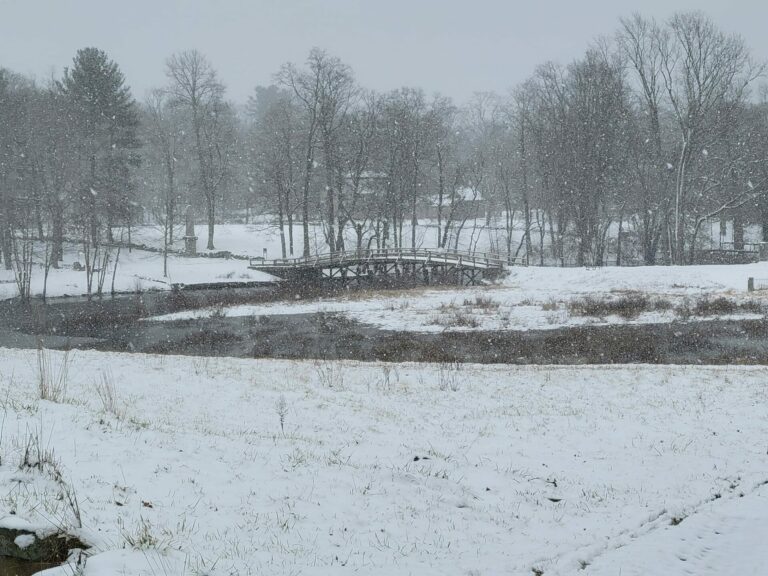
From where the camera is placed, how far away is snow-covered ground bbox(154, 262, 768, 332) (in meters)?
29.5

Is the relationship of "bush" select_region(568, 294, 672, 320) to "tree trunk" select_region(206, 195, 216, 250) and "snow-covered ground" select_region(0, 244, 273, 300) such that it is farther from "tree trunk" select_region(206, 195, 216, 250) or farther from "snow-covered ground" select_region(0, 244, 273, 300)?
"tree trunk" select_region(206, 195, 216, 250)

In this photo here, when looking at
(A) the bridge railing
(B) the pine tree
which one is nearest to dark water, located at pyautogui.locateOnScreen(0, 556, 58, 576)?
(A) the bridge railing

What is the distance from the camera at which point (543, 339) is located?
2539cm

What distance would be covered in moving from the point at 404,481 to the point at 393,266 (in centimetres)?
4265

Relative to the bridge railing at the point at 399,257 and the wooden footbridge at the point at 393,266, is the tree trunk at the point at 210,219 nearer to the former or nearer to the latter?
the wooden footbridge at the point at 393,266

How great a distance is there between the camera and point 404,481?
738cm

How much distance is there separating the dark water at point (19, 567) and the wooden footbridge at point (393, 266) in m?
42.5

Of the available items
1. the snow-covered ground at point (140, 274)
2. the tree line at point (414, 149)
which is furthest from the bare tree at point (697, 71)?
the snow-covered ground at point (140, 274)

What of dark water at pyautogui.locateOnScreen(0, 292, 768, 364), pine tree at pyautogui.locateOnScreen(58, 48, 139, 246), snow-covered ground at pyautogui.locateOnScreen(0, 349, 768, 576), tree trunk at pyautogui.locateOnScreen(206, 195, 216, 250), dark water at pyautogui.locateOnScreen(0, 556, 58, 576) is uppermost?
pine tree at pyautogui.locateOnScreen(58, 48, 139, 246)

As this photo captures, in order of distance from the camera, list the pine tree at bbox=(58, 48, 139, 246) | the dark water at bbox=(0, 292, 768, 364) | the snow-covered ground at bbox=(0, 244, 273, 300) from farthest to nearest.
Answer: the pine tree at bbox=(58, 48, 139, 246)
the snow-covered ground at bbox=(0, 244, 273, 300)
the dark water at bbox=(0, 292, 768, 364)

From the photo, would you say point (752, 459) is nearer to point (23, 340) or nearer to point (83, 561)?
point (83, 561)

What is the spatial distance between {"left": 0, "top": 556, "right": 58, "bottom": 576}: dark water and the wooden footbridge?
4248 cm

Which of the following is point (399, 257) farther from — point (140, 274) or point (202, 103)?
→ point (202, 103)

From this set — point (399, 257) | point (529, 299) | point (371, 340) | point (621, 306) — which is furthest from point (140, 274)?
point (621, 306)
